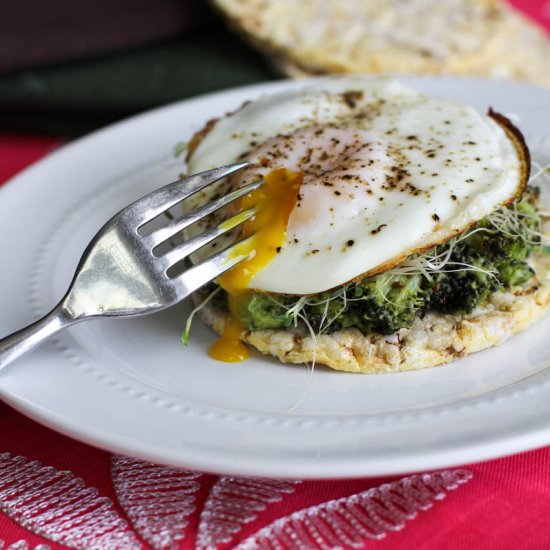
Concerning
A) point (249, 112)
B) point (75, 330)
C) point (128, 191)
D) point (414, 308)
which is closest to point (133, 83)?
point (128, 191)

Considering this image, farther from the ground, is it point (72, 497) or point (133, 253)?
point (133, 253)

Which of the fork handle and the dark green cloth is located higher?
the fork handle

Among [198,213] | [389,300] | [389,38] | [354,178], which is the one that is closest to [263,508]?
[389,300]

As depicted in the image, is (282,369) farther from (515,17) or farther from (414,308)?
(515,17)

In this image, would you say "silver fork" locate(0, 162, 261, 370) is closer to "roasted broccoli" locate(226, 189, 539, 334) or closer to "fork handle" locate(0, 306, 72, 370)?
"fork handle" locate(0, 306, 72, 370)

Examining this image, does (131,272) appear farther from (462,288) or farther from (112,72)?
(112,72)

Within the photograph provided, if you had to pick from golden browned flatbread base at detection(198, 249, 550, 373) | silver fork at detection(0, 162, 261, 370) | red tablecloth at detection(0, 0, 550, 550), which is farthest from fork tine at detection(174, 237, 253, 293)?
red tablecloth at detection(0, 0, 550, 550)
